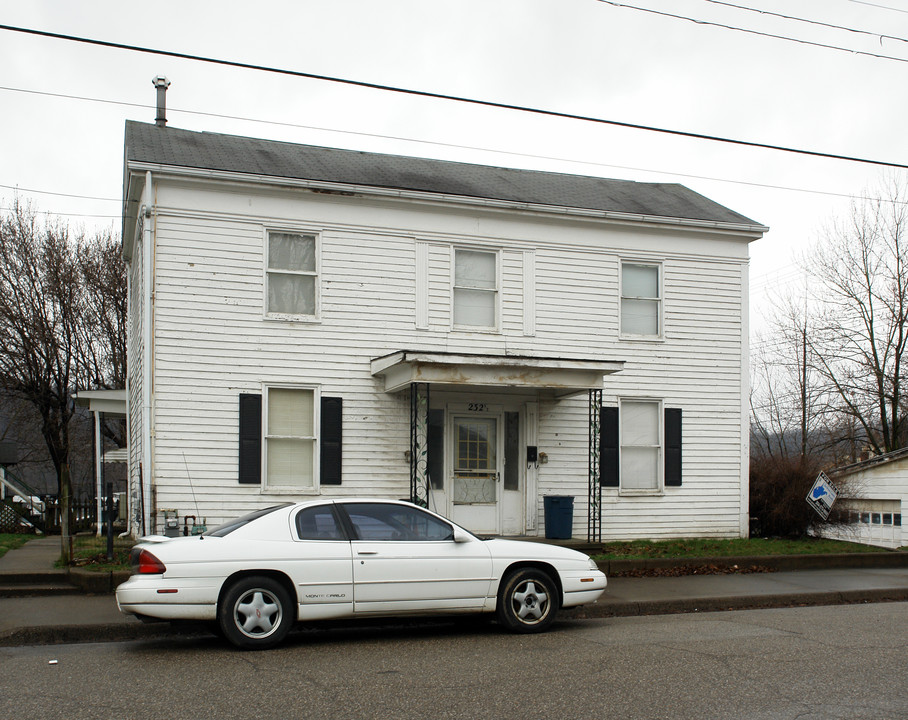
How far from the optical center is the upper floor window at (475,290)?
1656 centimetres

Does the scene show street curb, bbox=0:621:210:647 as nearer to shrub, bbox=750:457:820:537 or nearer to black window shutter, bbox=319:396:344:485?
black window shutter, bbox=319:396:344:485

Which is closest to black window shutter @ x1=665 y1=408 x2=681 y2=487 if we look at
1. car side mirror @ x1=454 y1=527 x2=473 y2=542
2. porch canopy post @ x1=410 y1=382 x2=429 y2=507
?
porch canopy post @ x1=410 y1=382 x2=429 y2=507

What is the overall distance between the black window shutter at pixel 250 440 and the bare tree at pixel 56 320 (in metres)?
18.5

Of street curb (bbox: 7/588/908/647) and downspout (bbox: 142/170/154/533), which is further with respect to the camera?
downspout (bbox: 142/170/154/533)

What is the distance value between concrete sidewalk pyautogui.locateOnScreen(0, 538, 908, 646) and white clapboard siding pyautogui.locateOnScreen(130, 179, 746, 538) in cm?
266

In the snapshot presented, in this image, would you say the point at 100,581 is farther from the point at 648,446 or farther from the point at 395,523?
the point at 648,446

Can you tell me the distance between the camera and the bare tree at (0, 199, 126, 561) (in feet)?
106

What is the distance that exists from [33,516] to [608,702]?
2187cm

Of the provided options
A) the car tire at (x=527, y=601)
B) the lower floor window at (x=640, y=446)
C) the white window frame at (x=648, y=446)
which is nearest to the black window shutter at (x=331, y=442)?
the white window frame at (x=648, y=446)

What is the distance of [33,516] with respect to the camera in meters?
24.9

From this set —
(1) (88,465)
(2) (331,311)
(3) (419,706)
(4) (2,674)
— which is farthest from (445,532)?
(1) (88,465)

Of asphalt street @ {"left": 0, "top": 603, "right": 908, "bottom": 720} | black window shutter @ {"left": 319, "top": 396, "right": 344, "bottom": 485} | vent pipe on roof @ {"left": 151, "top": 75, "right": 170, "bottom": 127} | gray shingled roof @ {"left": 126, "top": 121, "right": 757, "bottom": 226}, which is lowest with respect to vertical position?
asphalt street @ {"left": 0, "top": 603, "right": 908, "bottom": 720}

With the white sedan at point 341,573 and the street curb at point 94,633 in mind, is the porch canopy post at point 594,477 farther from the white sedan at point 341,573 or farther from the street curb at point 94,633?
the street curb at point 94,633

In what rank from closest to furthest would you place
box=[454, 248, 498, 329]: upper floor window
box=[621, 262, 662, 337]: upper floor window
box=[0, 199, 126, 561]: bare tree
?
box=[454, 248, 498, 329]: upper floor window, box=[621, 262, 662, 337]: upper floor window, box=[0, 199, 126, 561]: bare tree
